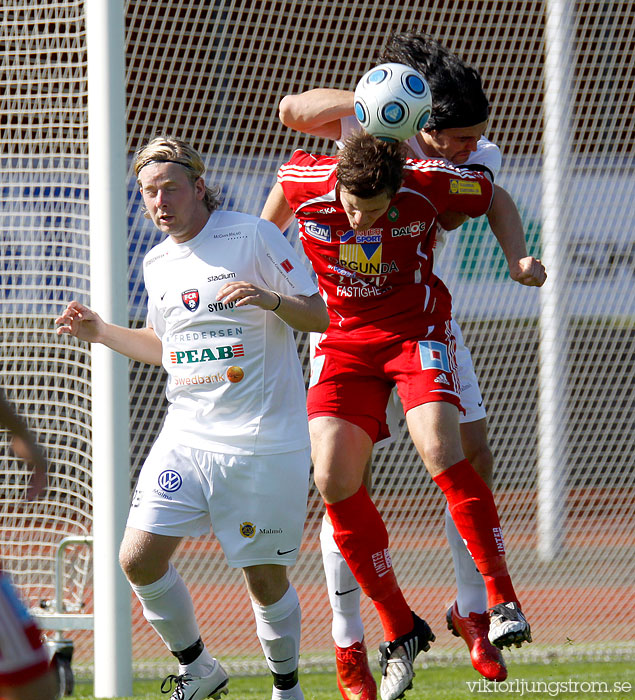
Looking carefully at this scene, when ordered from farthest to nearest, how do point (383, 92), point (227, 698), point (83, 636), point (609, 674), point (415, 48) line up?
point (83, 636) → point (609, 674) → point (227, 698) → point (415, 48) → point (383, 92)

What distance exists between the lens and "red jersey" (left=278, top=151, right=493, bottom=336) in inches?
156

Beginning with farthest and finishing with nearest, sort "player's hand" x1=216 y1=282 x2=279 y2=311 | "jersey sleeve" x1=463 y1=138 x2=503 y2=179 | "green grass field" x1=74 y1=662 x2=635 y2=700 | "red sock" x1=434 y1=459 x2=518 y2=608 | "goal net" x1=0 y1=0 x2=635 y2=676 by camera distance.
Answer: "goal net" x1=0 y1=0 x2=635 y2=676 → "green grass field" x1=74 y1=662 x2=635 y2=700 → "jersey sleeve" x1=463 y1=138 x2=503 y2=179 → "red sock" x1=434 y1=459 x2=518 y2=608 → "player's hand" x1=216 y1=282 x2=279 y2=311

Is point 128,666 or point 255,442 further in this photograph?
point 128,666

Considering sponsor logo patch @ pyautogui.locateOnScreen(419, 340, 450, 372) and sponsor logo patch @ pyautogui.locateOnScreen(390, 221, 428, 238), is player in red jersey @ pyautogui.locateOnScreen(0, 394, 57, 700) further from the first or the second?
sponsor logo patch @ pyautogui.locateOnScreen(390, 221, 428, 238)

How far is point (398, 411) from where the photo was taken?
14.5ft

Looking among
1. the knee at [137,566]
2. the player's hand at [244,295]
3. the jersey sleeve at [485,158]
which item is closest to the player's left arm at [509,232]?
the jersey sleeve at [485,158]

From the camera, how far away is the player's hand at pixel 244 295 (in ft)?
11.4

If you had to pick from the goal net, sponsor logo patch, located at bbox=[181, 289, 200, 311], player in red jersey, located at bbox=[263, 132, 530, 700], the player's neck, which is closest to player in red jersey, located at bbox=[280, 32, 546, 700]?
the player's neck

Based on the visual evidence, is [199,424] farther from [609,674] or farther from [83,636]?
[83,636]

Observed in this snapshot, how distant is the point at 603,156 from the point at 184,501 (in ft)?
18.7

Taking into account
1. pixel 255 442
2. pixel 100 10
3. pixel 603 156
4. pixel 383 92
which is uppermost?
pixel 383 92

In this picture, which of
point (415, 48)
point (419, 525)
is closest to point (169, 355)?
point (415, 48)

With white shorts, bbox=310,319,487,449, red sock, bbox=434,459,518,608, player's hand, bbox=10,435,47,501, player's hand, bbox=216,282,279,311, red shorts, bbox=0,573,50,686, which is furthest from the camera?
white shorts, bbox=310,319,487,449

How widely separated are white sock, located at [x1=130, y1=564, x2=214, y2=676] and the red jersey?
3.96 ft
